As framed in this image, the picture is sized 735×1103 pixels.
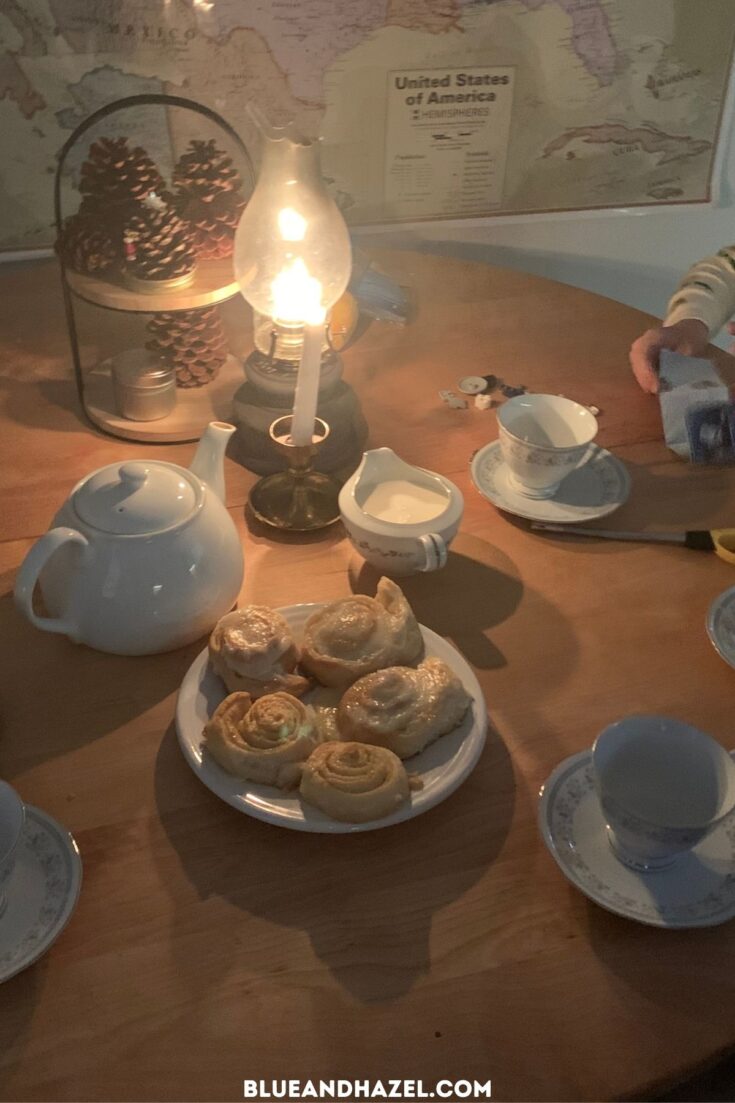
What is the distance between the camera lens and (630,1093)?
603 millimetres

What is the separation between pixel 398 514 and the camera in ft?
3.18

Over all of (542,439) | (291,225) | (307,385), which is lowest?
(542,439)

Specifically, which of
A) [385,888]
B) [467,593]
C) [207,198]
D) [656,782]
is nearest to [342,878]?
[385,888]

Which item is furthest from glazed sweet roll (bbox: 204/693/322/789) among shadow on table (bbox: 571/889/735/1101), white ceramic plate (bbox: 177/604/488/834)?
shadow on table (bbox: 571/889/735/1101)

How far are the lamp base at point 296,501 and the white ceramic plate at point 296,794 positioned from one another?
0.76 ft

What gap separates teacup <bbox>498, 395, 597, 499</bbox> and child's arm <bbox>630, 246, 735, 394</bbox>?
0.70 feet

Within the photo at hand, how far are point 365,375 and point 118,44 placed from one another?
0.65 m

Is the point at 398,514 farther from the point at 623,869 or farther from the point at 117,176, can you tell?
the point at 117,176

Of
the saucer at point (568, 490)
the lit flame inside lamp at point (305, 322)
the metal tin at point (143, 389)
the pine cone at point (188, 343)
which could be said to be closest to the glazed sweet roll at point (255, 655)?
the lit flame inside lamp at point (305, 322)

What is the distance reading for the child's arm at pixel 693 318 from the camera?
126 centimetres

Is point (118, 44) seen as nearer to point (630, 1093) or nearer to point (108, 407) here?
point (108, 407)

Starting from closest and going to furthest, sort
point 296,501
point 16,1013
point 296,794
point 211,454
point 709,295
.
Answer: point 16,1013 < point 296,794 < point 211,454 < point 296,501 < point 709,295

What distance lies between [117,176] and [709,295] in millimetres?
821

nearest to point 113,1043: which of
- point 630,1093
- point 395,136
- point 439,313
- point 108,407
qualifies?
point 630,1093
